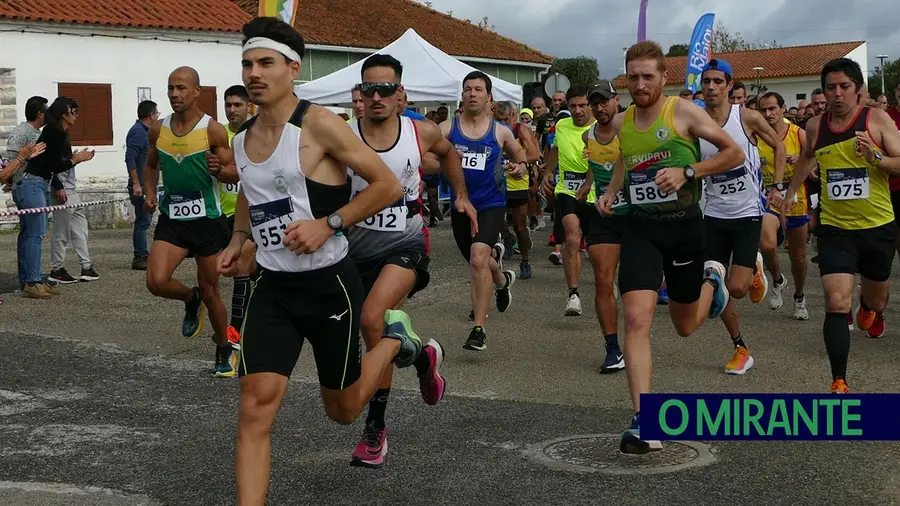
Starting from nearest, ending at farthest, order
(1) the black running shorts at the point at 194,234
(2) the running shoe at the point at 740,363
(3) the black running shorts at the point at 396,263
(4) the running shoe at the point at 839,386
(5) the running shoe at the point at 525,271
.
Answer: (3) the black running shorts at the point at 396,263
(4) the running shoe at the point at 839,386
(2) the running shoe at the point at 740,363
(1) the black running shorts at the point at 194,234
(5) the running shoe at the point at 525,271

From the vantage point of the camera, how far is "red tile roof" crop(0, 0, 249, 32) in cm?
2277

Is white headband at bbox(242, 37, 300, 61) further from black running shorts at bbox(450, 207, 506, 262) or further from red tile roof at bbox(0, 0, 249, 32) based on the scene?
red tile roof at bbox(0, 0, 249, 32)

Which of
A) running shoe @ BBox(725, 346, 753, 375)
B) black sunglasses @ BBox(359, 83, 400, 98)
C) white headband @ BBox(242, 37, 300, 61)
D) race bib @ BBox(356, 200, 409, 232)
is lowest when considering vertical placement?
running shoe @ BBox(725, 346, 753, 375)

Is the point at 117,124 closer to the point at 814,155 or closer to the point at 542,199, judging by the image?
the point at 542,199

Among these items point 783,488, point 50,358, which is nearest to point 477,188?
point 50,358

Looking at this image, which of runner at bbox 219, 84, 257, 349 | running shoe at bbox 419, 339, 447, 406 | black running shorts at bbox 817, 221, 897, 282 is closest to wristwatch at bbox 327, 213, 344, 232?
running shoe at bbox 419, 339, 447, 406

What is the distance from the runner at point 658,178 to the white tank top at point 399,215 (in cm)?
116

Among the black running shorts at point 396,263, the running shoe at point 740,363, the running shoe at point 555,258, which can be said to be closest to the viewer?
the black running shorts at point 396,263

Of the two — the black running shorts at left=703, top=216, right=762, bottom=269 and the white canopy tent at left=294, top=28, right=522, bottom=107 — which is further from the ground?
the white canopy tent at left=294, top=28, right=522, bottom=107

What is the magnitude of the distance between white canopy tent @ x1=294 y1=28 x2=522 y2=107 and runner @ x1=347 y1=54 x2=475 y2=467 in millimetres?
14732

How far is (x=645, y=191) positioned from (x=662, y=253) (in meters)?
0.36

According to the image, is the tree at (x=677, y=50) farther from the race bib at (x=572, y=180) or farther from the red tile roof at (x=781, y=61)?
the race bib at (x=572, y=180)

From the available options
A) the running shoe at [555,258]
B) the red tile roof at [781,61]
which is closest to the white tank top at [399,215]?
the running shoe at [555,258]

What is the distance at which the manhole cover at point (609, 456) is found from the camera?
5.54 meters
